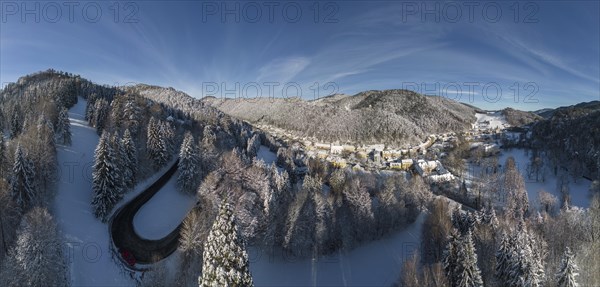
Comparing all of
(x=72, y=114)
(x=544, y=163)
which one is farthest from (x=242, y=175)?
(x=544, y=163)

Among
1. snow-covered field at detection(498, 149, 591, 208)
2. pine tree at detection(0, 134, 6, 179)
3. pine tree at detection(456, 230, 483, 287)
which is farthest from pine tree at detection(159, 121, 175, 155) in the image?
snow-covered field at detection(498, 149, 591, 208)

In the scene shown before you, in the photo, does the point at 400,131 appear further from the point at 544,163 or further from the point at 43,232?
the point at 43,232

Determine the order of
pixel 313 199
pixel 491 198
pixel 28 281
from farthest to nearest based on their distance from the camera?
pixel 491 198, pixel 313 199, pixel 28 281

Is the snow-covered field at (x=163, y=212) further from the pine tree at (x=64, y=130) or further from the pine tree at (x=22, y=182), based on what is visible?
the pine tree at (x=64, y=130)

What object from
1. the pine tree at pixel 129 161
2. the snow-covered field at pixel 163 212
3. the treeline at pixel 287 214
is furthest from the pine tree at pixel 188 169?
the pine tree at pixel 129 161

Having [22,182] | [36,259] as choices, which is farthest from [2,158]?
[36,259]

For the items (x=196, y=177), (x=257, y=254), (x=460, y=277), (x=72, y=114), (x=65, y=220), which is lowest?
(x=257, y=254)

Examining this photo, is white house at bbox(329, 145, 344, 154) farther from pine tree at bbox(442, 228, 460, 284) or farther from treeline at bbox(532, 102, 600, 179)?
pine tree at bbox(442, 228, 460, 284)
